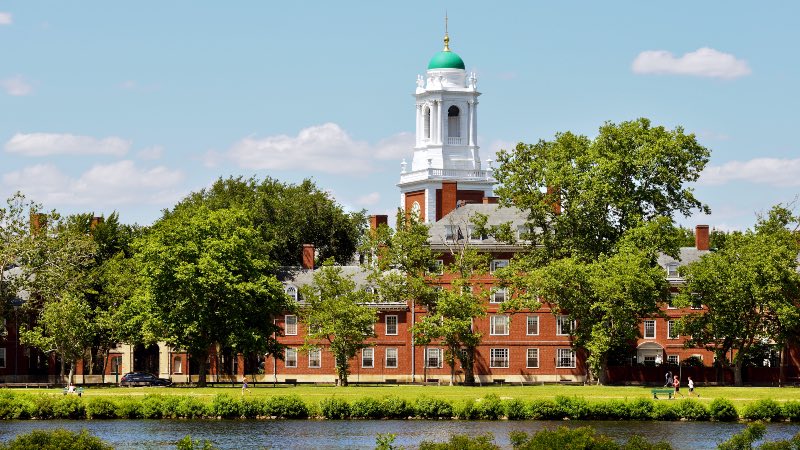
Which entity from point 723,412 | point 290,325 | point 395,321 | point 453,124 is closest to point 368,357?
point 395,321

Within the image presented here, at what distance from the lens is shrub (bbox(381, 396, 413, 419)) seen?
75.8m

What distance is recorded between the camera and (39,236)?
350 feet

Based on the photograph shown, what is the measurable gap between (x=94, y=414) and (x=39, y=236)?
109 feet

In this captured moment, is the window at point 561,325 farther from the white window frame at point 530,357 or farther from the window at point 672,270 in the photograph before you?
the window at point 672,270

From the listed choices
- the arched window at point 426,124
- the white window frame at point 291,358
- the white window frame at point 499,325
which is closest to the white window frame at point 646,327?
the white window frame at point 499,325

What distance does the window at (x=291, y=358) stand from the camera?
115 meters

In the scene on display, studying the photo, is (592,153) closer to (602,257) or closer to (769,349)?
(602,257)

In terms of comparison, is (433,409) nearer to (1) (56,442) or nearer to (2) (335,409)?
(2) (335,409)

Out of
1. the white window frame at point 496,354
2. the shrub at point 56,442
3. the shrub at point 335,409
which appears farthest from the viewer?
the white window frame at point 496,354

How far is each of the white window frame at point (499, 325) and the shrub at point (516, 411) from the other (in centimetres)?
3842

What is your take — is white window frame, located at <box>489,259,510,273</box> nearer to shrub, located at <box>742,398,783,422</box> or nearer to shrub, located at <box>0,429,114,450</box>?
shrub, located at <box>742,398,783,422</box>

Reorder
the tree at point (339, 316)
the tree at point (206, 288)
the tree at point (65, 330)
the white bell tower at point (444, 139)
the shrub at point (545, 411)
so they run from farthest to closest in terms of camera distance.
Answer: the white bell tower at point (444, 139) < the tree at point (65, 330) < the tree at point (339, 316) < the tree at point (206, 288) < the shrub at point (545, 411)

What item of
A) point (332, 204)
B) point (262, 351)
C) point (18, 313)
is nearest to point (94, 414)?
point (262, 351)

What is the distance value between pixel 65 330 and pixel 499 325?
30414 millimetres
